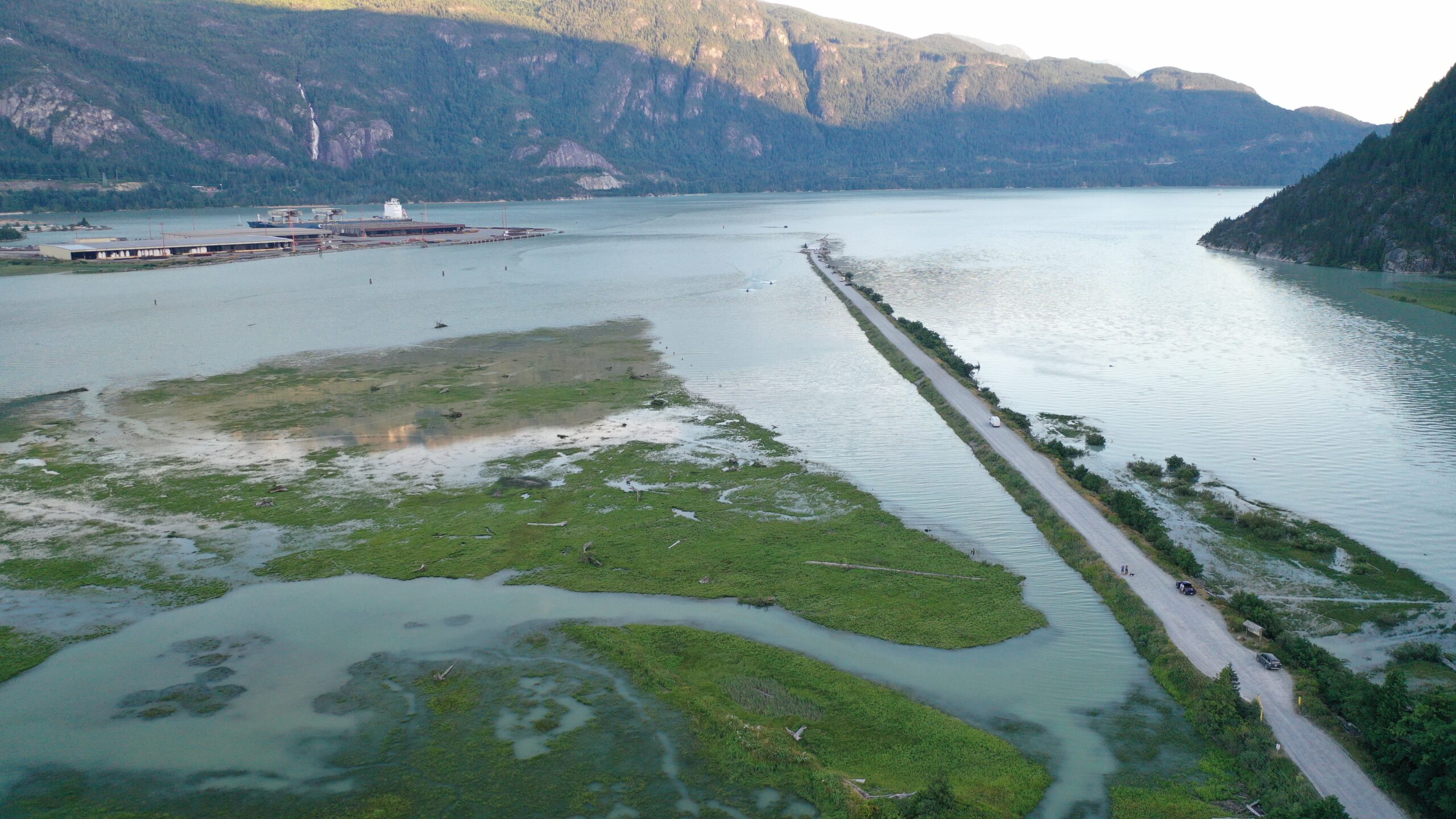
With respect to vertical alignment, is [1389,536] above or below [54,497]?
above

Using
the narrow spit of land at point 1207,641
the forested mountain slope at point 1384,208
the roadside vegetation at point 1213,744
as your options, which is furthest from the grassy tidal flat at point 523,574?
the forested mountain slope at point 1384,208

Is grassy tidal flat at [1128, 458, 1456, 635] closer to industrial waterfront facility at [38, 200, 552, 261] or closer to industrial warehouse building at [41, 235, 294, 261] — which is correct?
industrial warehouse building at [41, 235, 294, 261]

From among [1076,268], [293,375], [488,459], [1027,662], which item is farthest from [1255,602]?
[1076,268]

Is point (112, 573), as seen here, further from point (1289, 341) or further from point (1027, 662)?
point (1289, 341)

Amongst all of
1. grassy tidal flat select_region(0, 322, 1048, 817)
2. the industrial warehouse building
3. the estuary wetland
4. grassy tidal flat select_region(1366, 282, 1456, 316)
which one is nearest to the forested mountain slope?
grassy tidal flat select_region(1366, 282, 1456, 316)

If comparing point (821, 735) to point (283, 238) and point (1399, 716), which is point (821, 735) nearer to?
point (1399, 716)

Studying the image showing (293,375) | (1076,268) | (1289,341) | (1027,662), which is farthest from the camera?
(1076,268)
